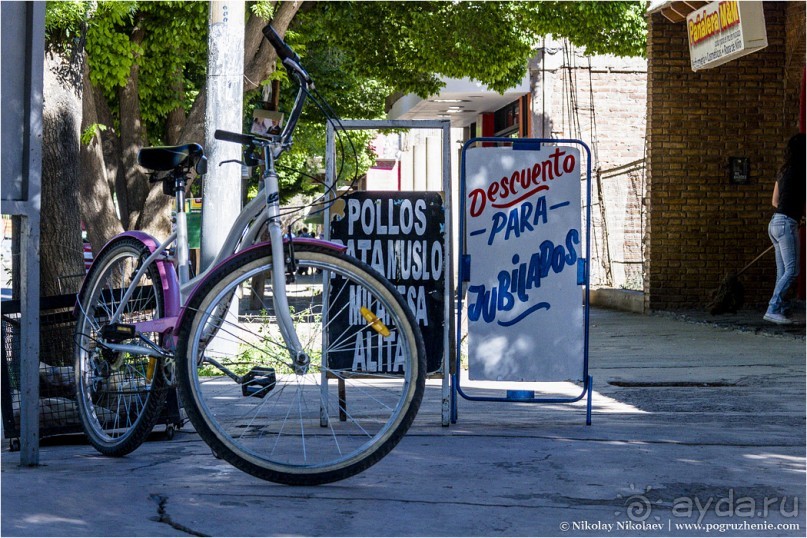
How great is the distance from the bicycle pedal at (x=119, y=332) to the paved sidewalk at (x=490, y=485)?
1.74 feet

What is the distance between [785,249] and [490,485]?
27.4 ft

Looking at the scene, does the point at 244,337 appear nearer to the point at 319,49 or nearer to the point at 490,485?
the point at 490,485

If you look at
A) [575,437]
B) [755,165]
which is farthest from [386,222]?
[755,165]

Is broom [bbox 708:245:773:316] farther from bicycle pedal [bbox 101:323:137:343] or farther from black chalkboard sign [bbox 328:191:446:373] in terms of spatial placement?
bicycle pedal [bbox 101:323:137:343]

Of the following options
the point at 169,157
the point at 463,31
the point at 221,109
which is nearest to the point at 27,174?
the point at 169,157

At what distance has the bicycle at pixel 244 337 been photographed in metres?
4.20

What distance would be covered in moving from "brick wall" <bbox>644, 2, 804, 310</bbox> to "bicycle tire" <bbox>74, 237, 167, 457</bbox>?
1080cm

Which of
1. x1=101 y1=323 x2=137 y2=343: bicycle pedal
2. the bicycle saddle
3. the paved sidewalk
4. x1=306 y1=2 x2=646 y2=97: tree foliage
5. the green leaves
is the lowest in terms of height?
the paved sidewalk

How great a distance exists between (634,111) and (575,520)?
73.1ft

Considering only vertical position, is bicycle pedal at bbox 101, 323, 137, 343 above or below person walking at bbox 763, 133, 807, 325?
below

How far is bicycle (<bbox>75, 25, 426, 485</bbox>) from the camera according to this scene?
4195mm

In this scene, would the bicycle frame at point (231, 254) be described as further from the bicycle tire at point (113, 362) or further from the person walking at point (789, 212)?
the person walking at point (789, 212)

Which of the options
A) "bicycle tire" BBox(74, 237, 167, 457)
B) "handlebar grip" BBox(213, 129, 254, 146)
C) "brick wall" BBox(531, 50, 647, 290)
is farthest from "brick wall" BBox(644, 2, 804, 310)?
"handlebar grip" BBox(213, 129, 254, 146)

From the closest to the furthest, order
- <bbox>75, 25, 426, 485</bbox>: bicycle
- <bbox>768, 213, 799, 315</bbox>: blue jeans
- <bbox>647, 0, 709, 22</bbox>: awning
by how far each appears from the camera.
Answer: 1. <bbox>75, 25, 426, 485</bbox>: bicycle
2. <bbox>768, 213, 799, 315</bbox>: blue jeans
3. <bbox>647, 0, 709, 22</bbox>: awning
